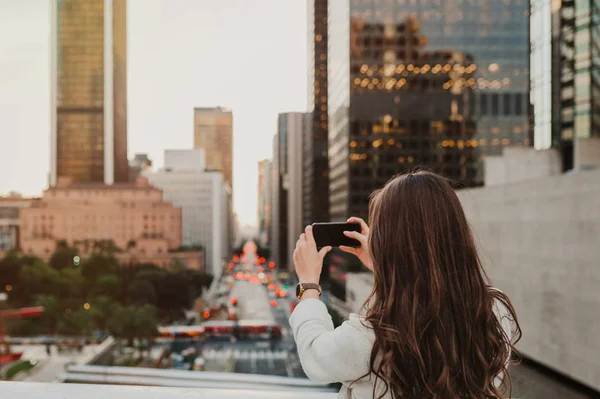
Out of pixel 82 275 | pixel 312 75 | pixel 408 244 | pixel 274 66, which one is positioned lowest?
pixel 82 275

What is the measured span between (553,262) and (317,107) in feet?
133

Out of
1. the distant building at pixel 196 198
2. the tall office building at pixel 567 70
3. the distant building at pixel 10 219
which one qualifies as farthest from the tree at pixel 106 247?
the tall office building at pixel 567 70

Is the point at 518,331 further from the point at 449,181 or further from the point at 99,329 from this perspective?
the point at 99,329

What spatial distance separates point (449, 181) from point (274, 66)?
1682 cm

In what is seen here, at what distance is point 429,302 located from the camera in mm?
904

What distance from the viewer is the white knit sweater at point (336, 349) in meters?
0.90

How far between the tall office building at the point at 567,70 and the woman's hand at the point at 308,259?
1148cm

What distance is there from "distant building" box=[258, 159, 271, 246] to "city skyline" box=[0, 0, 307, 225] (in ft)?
43.2

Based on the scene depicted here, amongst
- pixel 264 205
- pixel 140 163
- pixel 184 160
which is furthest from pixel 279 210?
pixel 264 205

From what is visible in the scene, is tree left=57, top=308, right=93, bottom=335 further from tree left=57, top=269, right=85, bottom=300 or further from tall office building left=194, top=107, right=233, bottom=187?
tall office building left=194, top=107, right=233, bottom=187

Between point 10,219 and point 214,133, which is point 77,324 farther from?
point 214,133

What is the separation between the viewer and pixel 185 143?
229ft

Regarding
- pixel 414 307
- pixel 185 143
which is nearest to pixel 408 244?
pixel 414 307

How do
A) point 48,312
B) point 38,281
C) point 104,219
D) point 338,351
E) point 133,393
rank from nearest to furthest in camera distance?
point 338,351
point 133,393
point 48,312
point 38,281
point 104,219
